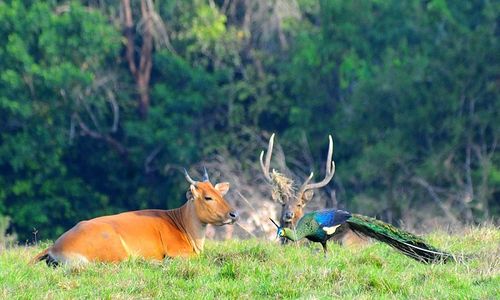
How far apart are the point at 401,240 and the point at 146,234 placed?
259 centimetres

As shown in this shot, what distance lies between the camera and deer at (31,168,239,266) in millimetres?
11859

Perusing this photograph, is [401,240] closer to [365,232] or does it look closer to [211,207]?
[365,232]

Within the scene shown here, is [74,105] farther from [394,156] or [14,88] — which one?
[394,156]

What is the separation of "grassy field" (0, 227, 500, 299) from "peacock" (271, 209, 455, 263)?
0.53 feet

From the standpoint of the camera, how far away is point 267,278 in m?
10.5

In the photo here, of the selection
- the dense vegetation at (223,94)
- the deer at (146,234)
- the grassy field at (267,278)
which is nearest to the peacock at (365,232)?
the grassy field at (267,278)

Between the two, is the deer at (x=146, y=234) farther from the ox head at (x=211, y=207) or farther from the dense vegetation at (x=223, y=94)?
the dense vegetation at (x=223, y=94)

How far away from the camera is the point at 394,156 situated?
101 ft

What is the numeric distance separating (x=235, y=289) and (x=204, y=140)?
24962mm

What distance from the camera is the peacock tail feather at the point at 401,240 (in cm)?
1138

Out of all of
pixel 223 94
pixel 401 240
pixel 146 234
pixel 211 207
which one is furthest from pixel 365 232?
pixel 223 94

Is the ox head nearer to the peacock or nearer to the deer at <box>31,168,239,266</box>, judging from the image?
the deer at <box>31,168,239,266</box>

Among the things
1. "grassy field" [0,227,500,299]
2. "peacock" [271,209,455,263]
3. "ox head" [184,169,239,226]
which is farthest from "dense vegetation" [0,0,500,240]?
"grassy field" [0,227,500,299]

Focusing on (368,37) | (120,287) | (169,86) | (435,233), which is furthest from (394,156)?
(120,287)
